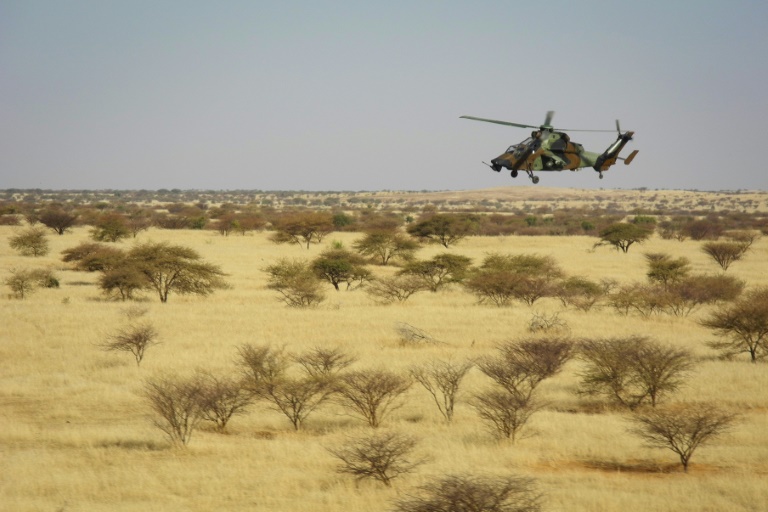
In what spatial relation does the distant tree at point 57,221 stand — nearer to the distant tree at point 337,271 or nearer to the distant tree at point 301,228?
the distant tree at point 301,228

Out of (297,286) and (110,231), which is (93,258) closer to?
(297,286)

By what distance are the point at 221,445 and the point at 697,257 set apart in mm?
57974

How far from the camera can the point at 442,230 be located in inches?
3103

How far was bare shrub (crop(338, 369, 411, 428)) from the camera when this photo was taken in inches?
827

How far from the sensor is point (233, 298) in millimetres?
43844

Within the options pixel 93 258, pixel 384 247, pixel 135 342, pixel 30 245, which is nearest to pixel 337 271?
pixel 384 247

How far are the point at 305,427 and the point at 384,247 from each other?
4439 cm

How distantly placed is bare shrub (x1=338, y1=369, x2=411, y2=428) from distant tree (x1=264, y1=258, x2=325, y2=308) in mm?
18363

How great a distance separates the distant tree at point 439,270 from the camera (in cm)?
4928

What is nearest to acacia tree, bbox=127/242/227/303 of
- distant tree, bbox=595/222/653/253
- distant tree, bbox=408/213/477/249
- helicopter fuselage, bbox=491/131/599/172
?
helicopter fuselage, bbox=491/131/599/172

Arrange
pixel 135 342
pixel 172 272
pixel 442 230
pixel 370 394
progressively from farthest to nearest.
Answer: pixel 442 230 < pixel 172 272 < pixel 135 342 < pixel 370 394

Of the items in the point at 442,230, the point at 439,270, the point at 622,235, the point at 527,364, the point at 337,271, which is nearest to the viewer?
the point at 527,364

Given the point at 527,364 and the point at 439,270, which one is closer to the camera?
the point at 527,364

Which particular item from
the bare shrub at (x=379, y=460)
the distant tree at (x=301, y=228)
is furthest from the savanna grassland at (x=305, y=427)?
the distant tree at (x=301, y=228)
